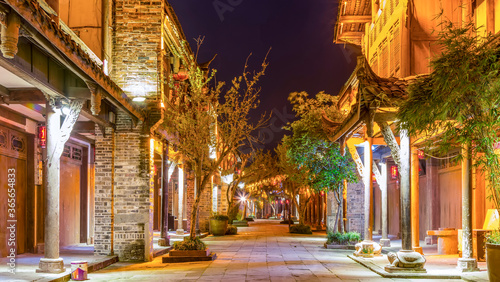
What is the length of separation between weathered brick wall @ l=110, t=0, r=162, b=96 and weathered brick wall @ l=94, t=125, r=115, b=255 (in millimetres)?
1509

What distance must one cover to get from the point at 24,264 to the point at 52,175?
2.45 m

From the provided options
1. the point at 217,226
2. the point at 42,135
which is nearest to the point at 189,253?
the point at 42,135

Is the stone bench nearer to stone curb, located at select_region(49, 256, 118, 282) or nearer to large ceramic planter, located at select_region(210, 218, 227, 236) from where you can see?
stone curb, located at select_region(49, 256, 118, 282)

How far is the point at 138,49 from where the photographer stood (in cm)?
1580

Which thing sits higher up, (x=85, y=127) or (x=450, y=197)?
(x=85, y=127)

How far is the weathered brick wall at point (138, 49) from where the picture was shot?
51.6 ft

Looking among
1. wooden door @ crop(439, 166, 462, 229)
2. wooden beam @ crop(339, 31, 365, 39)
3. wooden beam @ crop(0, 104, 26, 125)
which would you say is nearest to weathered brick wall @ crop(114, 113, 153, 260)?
wooden beam @ crop(0, 104, 26, 125)

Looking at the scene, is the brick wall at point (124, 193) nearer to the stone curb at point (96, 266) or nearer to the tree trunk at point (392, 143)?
the stone curb at point (96, 266)

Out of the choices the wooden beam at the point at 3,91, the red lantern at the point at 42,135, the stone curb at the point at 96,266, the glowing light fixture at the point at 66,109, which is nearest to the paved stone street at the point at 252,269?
the stone curb at the point at 96,266

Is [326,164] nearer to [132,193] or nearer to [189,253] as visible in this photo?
[189,253]

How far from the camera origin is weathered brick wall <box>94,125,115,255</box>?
14953mm

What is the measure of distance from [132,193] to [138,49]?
4.00 m

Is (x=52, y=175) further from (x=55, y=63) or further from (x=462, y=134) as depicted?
(x=462, y=134)

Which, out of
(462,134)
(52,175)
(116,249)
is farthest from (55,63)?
(462,134)
